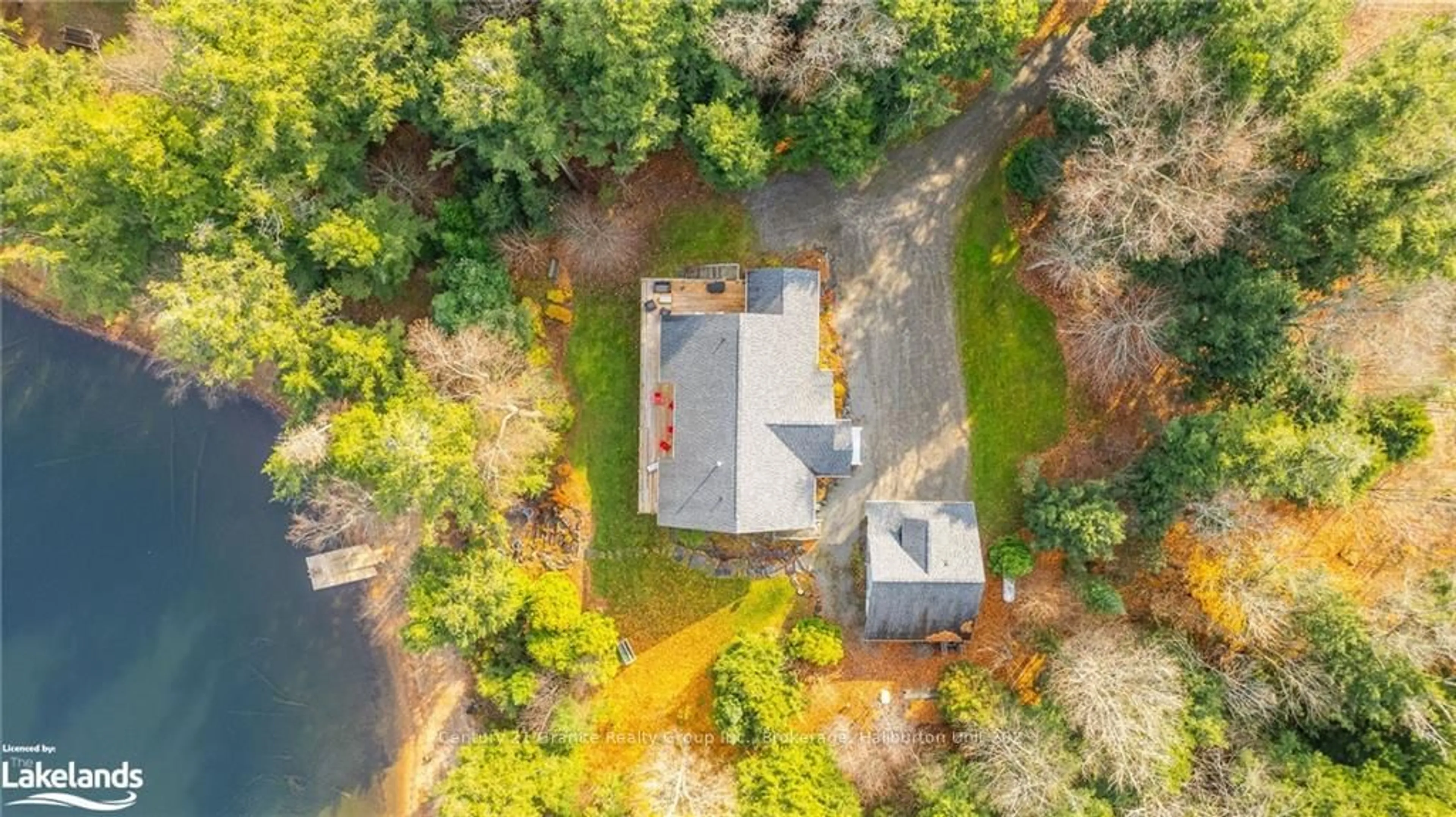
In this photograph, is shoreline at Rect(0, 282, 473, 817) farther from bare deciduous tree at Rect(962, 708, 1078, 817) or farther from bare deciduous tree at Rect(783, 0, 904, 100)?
bare deciduous tree at Rect(783, 0, 904, 100)

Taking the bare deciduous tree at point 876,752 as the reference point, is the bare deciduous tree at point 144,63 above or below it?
above

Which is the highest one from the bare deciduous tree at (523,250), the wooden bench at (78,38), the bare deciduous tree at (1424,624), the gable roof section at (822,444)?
the wooden bench at (78,38)

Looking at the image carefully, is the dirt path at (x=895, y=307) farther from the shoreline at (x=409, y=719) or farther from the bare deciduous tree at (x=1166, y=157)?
the shoreline at (x=409, y=719)

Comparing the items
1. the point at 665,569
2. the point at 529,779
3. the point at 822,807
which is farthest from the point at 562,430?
the point at 822,807

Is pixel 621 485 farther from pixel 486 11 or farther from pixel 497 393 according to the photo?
pixel 486 11

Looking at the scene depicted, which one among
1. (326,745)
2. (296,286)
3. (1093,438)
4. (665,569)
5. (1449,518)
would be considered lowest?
(326,745)

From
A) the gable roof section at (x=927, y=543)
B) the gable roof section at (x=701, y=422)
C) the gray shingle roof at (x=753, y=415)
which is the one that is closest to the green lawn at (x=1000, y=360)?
the gable roof section at (x=927, y=543)

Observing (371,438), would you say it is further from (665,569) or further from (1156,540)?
(1156,540)
